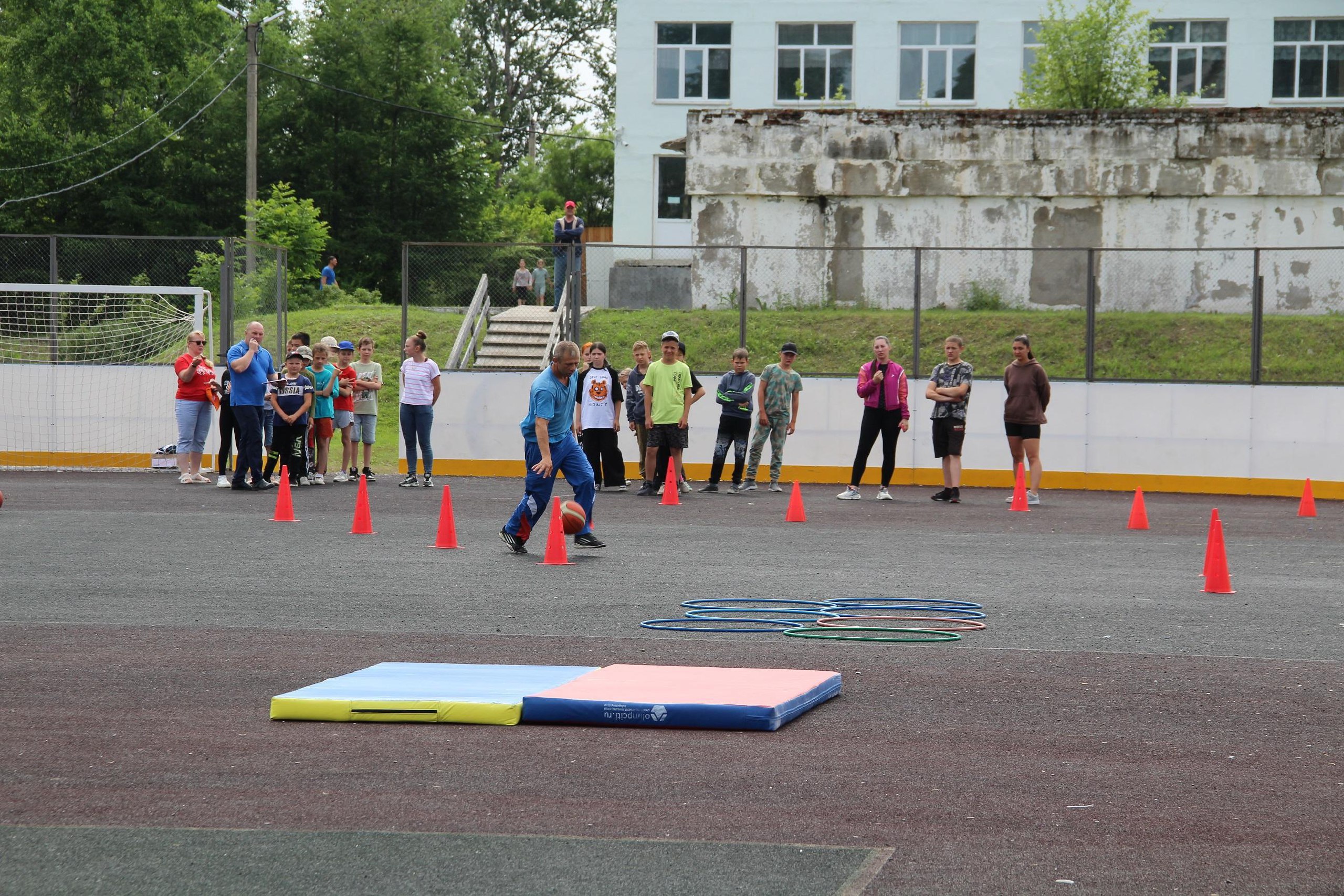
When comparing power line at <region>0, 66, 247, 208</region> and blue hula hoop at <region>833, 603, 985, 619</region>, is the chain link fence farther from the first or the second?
power line at <region>0, 66, 247, 208</region>

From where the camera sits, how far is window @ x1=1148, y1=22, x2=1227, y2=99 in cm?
4178

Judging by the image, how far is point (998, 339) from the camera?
2441 cm

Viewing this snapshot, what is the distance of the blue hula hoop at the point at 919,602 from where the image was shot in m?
9.77

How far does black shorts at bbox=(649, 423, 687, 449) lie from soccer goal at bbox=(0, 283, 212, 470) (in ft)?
23.2

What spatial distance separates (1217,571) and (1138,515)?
5208mm

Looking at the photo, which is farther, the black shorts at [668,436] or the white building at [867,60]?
the white building at [867,60]

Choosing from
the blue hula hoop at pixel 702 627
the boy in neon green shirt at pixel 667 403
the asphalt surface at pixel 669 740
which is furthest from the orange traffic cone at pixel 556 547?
the boy in neon green shirt at pixel 667 403

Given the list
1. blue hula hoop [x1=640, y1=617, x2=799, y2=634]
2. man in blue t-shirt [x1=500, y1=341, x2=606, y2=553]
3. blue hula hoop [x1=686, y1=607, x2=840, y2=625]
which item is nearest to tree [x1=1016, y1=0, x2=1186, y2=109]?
man in blue t-shirt [x1=500, y1=341, x2=606, y2=553]

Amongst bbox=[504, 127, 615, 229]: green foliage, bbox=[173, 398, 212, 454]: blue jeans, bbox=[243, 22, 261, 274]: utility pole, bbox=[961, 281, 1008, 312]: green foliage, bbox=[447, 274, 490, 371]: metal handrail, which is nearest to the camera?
bbox=[173, 398, 212, 454]: blue jeans

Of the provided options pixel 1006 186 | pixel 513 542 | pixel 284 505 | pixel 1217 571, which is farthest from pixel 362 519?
pixel 1006 186

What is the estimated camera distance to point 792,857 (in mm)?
4613

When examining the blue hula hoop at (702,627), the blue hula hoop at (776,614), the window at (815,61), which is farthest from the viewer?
the window at (815,61)

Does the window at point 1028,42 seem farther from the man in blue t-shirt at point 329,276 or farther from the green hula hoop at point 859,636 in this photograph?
the green hula hoop at point 859,636

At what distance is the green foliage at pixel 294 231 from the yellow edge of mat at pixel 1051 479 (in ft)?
56.0
